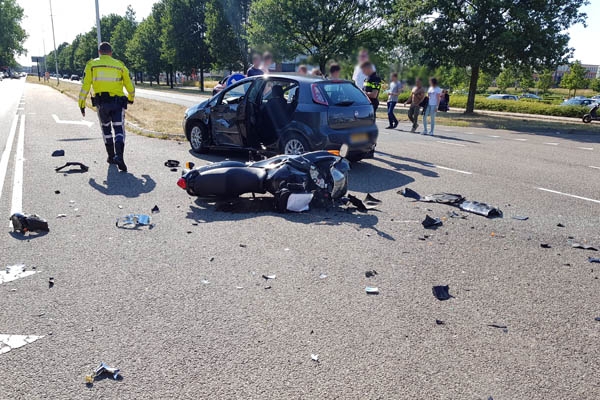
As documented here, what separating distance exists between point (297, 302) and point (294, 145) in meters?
5.13

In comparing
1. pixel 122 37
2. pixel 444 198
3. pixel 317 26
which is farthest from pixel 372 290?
pixel 122 37

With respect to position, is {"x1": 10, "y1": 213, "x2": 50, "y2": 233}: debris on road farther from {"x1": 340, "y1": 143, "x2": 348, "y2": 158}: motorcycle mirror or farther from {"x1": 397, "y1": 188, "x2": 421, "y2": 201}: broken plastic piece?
{"x1": 397, "y1": 188, "x2": 421, "y2": 201}: broken plastic piece

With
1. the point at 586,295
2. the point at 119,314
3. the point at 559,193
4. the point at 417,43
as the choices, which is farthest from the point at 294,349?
the point at 417,43

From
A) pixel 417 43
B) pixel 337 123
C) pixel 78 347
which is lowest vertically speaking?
pixel 78 347

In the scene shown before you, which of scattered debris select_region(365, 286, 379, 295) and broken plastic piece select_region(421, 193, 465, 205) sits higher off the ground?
broken plastic piece select_region(421, 193, 465, 205)

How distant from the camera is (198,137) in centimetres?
1032

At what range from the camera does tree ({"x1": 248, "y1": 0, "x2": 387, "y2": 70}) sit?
35.1m

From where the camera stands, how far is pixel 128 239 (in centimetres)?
498

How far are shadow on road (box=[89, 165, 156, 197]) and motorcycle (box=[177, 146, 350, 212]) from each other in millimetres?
1164

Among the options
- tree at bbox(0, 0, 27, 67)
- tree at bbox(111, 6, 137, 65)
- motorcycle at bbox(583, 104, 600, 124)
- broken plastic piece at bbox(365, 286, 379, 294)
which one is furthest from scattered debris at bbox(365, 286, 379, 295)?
tree at bbox(0, 0, 27, 67)

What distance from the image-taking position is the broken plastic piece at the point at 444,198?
6.70 metres

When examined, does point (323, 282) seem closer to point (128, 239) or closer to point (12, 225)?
point (128, 239)

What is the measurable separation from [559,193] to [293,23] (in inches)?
1227

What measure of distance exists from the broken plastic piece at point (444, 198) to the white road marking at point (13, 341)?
17.1ft
